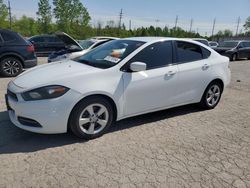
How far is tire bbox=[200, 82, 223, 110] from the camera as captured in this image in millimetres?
5336

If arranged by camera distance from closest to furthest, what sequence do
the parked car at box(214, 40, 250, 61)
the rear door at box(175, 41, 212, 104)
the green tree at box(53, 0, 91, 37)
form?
the rear door at box(175, 41, 212, 104) < the parked car at box(214, 40, 250, 61) < the green tree at box(53, 0, 91, 37)

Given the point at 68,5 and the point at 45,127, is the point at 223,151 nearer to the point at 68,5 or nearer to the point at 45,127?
the point at 45,127

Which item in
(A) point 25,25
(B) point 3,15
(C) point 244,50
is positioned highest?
(B) point 3,15

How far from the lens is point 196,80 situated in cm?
499

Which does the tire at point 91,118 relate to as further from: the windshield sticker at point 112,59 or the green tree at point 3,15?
the green tree at point 3,15

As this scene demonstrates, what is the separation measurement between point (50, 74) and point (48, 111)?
2.14ft

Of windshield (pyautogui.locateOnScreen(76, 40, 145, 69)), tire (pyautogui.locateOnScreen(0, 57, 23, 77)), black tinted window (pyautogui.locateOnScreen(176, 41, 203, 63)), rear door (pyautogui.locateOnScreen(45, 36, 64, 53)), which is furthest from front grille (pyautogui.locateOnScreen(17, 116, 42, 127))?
rear door (pyautogui.locateOnScreen(45, 36, 64, 53))

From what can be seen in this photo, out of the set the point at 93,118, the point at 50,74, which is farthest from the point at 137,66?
the point at 50,74

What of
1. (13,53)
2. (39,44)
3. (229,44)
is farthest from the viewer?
(229,44)

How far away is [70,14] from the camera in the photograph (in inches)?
2076

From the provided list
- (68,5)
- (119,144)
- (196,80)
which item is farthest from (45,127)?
(68,5)

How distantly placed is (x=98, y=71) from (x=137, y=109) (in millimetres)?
933

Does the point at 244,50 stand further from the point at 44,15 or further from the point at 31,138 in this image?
the point at 44,15

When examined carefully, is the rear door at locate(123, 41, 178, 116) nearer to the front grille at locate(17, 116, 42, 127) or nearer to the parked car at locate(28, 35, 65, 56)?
the front grille at locate(17, 116, 42, 127)
